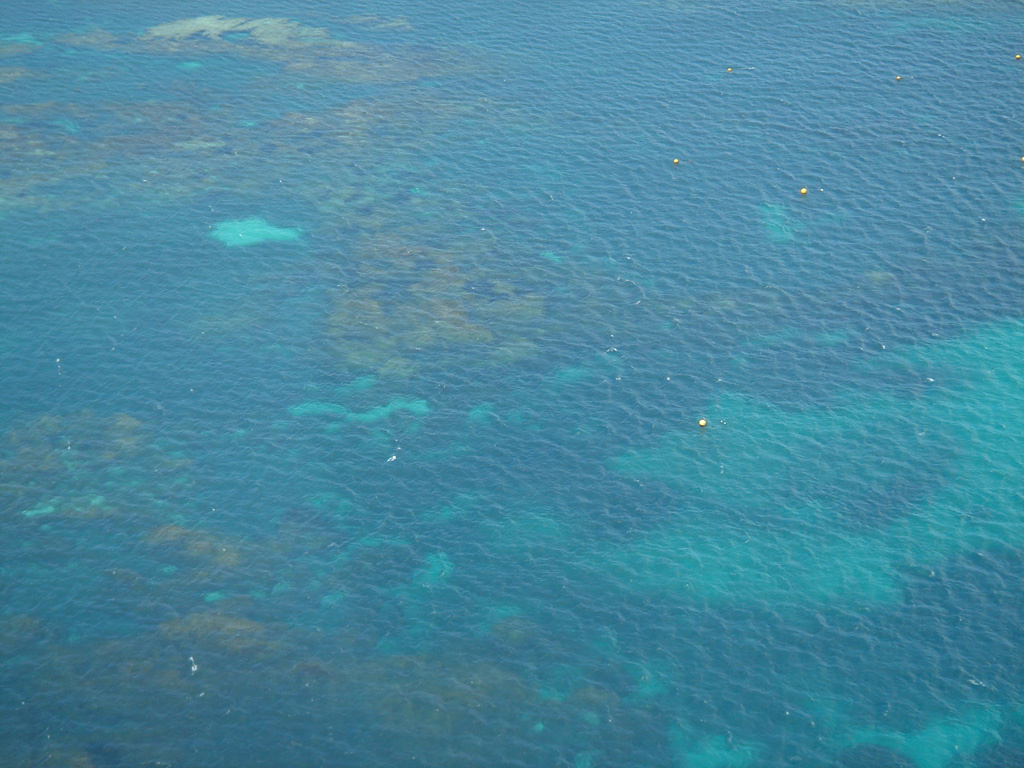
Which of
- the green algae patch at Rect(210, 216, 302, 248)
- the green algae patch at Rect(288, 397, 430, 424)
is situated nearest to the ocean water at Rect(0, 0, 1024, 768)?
the green algae patch at Rect(288, 397, 430, 424)

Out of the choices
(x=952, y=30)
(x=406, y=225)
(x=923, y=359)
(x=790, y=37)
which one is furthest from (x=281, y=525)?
(x=952, y=30)

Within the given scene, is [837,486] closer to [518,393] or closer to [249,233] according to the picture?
[518,393]

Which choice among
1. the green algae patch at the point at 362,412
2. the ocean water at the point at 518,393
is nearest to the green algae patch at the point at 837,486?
the ocean water at the point at 518,393

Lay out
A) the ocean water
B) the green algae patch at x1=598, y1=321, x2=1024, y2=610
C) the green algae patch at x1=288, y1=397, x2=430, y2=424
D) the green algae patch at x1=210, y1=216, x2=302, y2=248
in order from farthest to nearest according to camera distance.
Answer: the green algae patch at x1=210, y1=216, x2=302, y2=248 → the green algae patch at x1=288, y1=397, x2=430, y2=424 → the green algae patch at x1=598, y1=321, x2=1024, y2=610 → the ocean water

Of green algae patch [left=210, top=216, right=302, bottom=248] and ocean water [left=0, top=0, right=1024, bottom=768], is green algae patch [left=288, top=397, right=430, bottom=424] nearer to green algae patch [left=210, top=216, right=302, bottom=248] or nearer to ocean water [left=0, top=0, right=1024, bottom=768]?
ocean water [left=0, top=0, right=1024, bottom=768]

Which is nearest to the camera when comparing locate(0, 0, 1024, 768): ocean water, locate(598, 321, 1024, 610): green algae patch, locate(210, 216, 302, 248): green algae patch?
locate(0, 0, 1024, 768): ocean water

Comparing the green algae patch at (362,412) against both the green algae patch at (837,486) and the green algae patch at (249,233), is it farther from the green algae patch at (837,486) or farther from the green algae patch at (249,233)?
the green algae patch at (249,233)

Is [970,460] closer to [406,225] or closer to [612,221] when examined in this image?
[612,221]
